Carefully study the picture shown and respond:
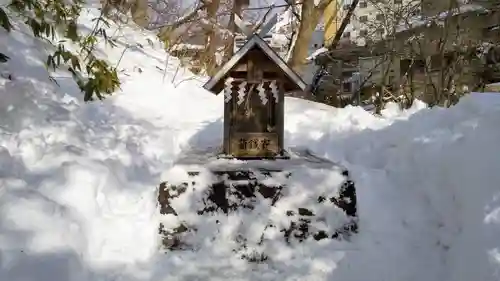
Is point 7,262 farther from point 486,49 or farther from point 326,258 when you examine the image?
point 486,49

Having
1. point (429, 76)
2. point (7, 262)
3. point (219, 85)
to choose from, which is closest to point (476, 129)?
point (219, 85)

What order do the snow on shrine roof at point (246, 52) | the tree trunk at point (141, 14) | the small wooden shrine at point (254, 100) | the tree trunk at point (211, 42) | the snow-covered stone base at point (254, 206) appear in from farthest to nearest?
the tree trunk at point (141, 14) → the tree trunk at point (211, 42) → the small wooden shrine at point (254, 100) → the snow on shrine roof at point (246, 52) → the snow-covered stone base at point (254, 206)

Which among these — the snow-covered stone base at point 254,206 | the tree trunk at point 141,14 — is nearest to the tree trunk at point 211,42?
the tree trunk at point 141,14

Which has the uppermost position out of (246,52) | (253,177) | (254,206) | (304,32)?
(304,32)

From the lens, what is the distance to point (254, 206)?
12.8 feet

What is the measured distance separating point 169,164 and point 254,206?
4.98 ft

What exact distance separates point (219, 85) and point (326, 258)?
1993 millimetres

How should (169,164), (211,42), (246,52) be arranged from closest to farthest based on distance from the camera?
1. (246,52)
2. (169,164)
3. (211,42)

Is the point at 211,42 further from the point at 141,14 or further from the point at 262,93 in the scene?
the point at 262,93

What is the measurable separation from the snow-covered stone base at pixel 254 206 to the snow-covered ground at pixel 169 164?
138 mm

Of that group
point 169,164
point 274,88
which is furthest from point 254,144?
point 169,164

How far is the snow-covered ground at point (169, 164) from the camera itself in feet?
9.78

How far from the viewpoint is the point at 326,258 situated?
3.45m

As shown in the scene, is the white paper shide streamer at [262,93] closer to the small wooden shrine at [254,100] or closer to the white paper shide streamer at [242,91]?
the small wooden shrine at [254,100]
